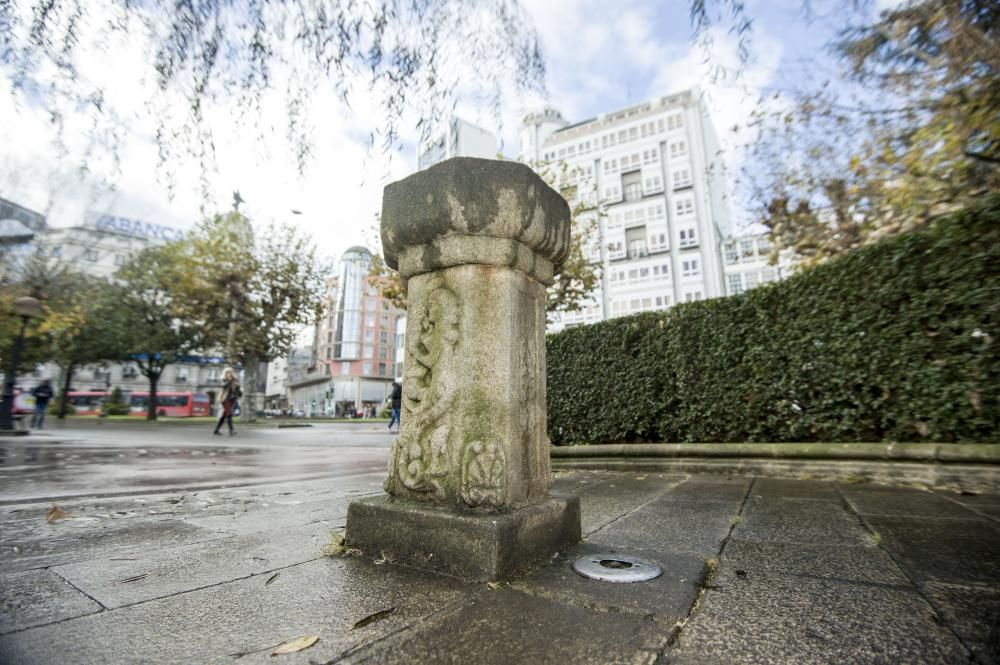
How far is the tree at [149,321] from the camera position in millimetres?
25609

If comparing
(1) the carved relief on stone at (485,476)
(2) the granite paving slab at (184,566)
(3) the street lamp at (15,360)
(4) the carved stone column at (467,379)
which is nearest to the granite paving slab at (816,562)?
(4) the carved stone column at (467,379)

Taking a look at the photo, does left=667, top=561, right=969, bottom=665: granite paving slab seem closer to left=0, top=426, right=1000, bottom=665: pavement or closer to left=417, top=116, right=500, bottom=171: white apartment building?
left=0, top=426, right=1000, bottom=665: pavement

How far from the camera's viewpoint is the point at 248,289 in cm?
2077

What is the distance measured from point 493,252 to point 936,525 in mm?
2937

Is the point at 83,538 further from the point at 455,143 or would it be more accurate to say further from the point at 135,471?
the point at 135,471

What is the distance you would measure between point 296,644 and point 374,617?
26 centimetres

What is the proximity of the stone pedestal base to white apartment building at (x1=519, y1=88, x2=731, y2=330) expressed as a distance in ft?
121

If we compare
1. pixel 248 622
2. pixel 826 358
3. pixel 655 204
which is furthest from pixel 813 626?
pixel 655 204

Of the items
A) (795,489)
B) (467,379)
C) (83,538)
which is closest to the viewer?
(467,379)

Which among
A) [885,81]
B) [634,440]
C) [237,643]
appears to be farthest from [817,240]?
[237,643]

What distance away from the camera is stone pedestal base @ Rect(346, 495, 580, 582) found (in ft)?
5.96

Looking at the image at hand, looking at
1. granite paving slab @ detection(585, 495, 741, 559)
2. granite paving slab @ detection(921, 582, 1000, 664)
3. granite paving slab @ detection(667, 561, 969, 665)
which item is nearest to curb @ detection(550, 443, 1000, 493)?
granite paving slab @ detection(585, 495, 741, 559)

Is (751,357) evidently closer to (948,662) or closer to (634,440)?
(634,440)

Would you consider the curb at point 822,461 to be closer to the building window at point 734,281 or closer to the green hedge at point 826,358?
the green hedge at point 826,358
